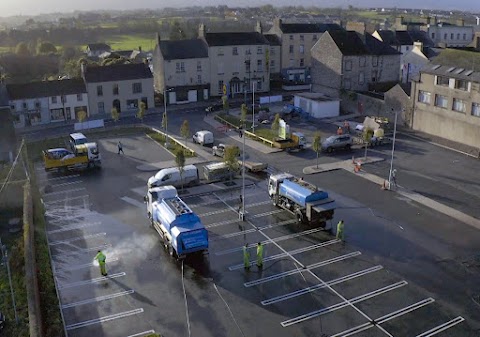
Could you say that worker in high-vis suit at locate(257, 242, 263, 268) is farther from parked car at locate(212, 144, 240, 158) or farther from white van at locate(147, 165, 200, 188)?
parked car at locate(212, 144, 240, 158)

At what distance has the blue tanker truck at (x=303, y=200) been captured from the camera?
2795 centimetres

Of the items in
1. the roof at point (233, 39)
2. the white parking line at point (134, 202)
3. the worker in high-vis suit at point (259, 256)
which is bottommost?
the white parking line at point (134, 202)

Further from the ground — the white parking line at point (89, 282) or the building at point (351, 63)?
the building at point (351, 63)

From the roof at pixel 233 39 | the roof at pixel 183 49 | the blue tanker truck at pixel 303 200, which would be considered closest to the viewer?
the blue tanker truck at pixel 303 200

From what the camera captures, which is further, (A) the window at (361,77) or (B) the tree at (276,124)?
(A) the window at (361,77)

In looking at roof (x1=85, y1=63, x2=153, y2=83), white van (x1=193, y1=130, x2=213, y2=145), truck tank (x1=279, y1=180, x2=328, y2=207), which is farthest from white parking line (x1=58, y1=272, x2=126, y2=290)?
roof (x1=85, y1=63, x2=153, y2=83)

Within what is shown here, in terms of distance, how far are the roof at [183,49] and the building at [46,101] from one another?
12850 mm

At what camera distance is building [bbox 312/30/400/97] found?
6272 cm

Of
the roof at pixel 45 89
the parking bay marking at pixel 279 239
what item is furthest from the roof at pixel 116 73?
the parking bay marking at pixel 279 239

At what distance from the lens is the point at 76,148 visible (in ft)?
133

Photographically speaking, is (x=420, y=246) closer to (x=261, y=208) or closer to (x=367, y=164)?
(x=261, y=208)

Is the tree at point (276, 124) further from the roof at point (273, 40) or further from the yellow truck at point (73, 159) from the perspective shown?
the roof at point (273, 40)

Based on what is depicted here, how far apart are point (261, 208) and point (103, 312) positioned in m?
13.2

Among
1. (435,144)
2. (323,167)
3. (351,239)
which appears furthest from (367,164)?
(351,239)
